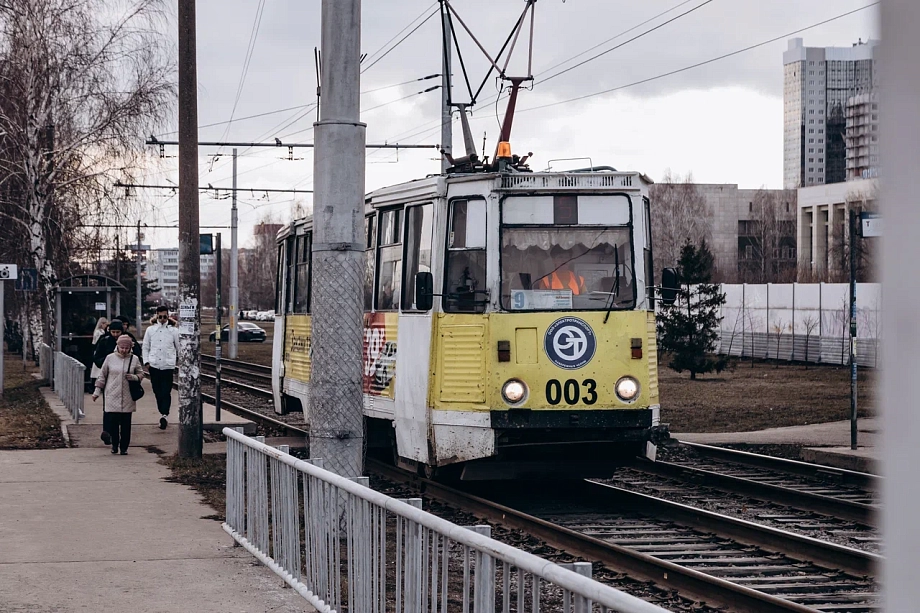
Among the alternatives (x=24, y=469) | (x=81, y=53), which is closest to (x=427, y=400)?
Result: (x=24, y=469)

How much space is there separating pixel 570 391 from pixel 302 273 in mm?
5681

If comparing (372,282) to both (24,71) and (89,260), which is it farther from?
(89,260)

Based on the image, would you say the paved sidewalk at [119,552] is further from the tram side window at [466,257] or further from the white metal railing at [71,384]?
the white metal railing at [71,384]

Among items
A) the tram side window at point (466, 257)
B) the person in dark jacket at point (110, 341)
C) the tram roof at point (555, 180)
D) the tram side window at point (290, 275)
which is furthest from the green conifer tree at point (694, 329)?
the tram side window at point (466, 257)

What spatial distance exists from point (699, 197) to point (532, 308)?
346ft

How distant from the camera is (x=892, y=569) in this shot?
4.14 feet

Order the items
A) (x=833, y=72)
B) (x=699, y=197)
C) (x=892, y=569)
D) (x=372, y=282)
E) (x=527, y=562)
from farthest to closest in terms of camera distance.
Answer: (x=699, y=197) → (x=372, y=282) → (x=527, y=562) → (x=833, y=72) → (x=892, y=569)

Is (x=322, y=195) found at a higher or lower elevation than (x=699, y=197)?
lower

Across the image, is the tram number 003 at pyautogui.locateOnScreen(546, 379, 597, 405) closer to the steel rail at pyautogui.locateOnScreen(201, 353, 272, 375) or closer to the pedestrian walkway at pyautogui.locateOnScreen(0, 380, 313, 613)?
the pedestrian walkway at pyautogui.locateOnScreen(0, 380, 313, 613)

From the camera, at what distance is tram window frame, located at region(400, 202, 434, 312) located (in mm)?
12055

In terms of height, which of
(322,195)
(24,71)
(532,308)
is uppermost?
(24,71)

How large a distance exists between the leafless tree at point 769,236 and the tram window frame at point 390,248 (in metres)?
92.3

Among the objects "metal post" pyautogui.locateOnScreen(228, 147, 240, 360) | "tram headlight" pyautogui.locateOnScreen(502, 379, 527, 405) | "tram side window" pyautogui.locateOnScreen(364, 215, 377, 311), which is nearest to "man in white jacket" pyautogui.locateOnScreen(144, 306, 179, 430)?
"tram side window" pyautogui.locateOnScreen(364, 215, 377, 311)

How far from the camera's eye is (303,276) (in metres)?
15.8
